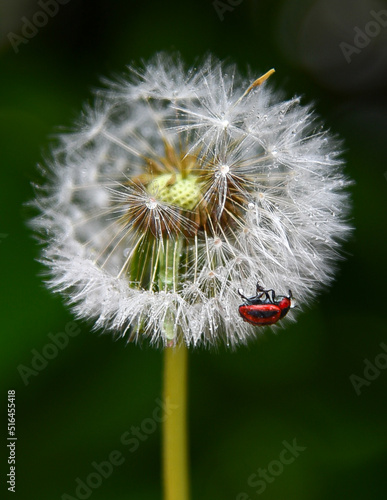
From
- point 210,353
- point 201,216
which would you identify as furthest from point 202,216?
point 210,353

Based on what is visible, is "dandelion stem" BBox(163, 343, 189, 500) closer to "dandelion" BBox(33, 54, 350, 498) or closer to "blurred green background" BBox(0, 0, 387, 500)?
"dandelion" BBox(33, 54, 350, 498)

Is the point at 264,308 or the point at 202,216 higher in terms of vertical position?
the point at 202,216

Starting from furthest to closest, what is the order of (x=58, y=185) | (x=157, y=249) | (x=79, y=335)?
1. (x=79, y=335)
2. (x=58, y=185)
3. (x=157, y=249)

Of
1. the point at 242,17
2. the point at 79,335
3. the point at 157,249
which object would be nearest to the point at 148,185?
the point at 157,249

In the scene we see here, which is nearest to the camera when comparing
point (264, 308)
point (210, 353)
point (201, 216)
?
point (264, 308)

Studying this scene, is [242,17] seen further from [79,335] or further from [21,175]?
[79,335]

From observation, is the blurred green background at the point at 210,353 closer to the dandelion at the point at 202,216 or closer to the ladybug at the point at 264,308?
the dandelion at the point at 202,216

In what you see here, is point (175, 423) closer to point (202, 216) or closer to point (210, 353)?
point (202, 216)
